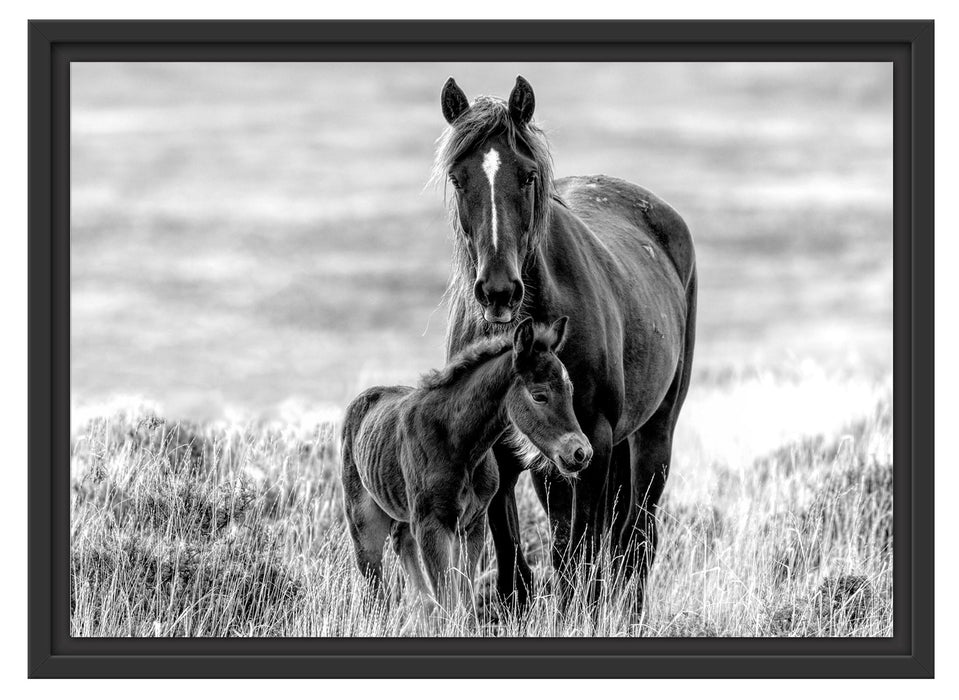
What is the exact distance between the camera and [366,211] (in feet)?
48.8

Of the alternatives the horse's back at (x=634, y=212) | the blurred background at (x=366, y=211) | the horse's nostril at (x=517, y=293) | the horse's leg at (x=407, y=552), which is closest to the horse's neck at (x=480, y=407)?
the horse's nostril at (x=517, y=293)

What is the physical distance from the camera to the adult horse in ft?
19.0

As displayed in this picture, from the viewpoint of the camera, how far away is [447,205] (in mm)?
5980

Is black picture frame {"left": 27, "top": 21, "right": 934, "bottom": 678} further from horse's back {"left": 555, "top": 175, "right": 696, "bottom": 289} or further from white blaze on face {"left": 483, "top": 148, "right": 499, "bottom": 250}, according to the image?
horse's back {"left": 555, "top": 175, "right": 696, "bottom": 289}

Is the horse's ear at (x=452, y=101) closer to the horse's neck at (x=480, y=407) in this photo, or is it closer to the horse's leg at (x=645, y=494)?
the horse's neck at (x=480, y=407)

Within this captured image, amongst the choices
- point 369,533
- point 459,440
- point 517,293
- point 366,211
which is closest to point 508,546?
point 369,533

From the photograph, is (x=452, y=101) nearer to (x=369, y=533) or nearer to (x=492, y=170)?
(x=492, y=170)

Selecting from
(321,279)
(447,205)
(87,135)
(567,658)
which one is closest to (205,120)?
(87,135)

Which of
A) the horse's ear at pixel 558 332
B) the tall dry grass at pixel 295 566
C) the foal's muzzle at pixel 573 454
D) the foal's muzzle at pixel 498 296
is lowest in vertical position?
the tall dry grass at pixel 295 566

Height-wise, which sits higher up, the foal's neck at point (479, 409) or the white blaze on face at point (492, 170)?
the white blaze on face at point (492, 170)
